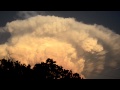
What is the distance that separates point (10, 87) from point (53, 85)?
816 millimetres

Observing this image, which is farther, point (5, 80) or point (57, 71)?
point (57, 71)

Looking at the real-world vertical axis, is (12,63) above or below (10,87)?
above

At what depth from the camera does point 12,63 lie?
38.6 meters

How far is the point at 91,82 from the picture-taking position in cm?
358
